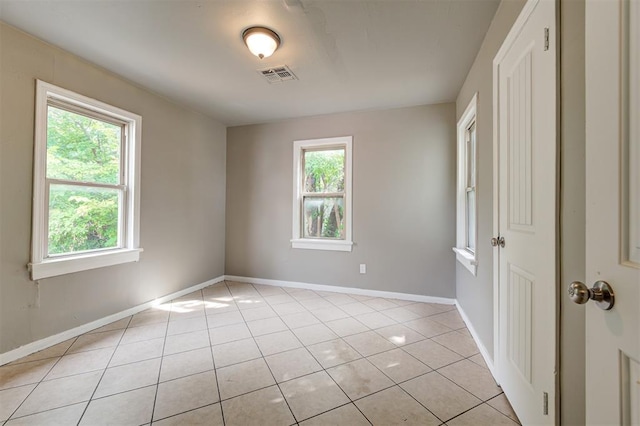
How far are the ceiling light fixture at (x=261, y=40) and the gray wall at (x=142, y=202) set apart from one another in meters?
1.69

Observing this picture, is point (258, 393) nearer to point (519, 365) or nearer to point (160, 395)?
point (160, 395)

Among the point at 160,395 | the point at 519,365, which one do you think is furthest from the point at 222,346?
the point at 519,365

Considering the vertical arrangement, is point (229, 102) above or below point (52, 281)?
above

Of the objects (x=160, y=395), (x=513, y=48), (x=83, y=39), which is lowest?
(x=160, y=395)

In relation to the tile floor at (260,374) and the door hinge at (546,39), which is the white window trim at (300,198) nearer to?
the tile floor at (260,374)

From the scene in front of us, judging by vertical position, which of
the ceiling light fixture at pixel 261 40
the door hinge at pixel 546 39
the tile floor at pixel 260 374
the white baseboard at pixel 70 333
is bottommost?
the tile floor at pixel 260 374

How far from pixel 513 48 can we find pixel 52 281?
12.4 feet

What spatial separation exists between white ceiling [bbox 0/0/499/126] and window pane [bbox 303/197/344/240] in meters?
1.46

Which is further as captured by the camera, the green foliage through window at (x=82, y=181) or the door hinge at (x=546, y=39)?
the green foliage through window at (x=82, y=181)

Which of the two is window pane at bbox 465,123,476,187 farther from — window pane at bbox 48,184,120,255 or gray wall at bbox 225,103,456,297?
window pane at bbox 48,184,120,255

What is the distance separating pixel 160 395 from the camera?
171 centimetres
